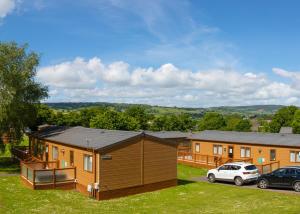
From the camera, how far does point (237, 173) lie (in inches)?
1204

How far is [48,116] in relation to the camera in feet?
318

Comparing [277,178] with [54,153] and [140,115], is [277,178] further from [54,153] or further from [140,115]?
[140,115]

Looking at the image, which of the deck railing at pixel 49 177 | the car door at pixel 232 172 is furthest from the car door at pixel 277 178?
the deck railing at pixel 49 177

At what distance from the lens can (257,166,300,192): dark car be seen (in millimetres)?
27203

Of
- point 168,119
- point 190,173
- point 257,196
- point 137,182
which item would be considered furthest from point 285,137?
point 168,119

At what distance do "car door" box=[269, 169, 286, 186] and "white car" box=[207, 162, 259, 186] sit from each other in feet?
7.55

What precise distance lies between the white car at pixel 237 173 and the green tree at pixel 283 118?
6296cm

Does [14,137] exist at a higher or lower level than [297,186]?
higher

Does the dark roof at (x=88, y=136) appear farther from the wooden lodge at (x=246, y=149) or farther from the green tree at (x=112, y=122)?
the green tree at (x=112, y=122)

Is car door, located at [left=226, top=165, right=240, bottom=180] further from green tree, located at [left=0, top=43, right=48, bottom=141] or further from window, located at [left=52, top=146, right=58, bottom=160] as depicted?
green tree, located at [left=0, top=43, right=48, bottom=141]

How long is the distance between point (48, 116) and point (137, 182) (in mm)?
73601

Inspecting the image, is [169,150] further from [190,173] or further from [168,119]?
[168,119]

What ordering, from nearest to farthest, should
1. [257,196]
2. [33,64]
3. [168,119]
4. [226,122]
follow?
[257,196] < [33,64] < [168,119] < [226,122]

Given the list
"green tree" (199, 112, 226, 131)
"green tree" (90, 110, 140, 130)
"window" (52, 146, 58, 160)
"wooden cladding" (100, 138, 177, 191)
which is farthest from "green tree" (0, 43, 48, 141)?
"green tree" (199, 112, 226, 131)
